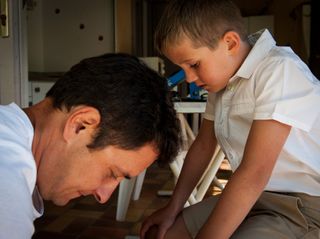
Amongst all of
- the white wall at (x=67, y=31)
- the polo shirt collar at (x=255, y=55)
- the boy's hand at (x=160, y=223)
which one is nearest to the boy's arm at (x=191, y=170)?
the boy's hand at (x=160, y=223)

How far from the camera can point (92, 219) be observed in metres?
2.17

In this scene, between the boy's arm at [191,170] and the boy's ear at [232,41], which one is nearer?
the boy's ear at [232,41]

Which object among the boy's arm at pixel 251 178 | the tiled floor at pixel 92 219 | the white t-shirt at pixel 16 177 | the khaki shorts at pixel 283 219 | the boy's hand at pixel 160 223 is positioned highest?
the white t-shirt at pixel 16 177

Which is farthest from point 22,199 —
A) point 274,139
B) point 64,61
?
point 64,61

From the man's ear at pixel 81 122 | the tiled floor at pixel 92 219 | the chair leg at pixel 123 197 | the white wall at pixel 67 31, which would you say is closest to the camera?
the man's ear at pixel 81 122

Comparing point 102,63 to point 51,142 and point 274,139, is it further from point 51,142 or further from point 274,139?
point 274,139

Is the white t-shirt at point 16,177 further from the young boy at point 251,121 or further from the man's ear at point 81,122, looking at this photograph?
the young boy at point 251,121

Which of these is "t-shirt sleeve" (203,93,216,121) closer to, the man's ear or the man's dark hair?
the man's dark hair

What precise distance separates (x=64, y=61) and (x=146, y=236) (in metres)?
3.73

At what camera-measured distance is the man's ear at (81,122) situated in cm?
69

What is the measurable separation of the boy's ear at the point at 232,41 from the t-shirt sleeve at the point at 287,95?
11 cm

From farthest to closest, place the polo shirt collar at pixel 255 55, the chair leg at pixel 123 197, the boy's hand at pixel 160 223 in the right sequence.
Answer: the chair leg at pixel 123 197 → the boy's hand at pixel 160 223 → the polo shirt collar at pixel 255 55

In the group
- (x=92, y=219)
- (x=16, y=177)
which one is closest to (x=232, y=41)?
(x=16, y=177)

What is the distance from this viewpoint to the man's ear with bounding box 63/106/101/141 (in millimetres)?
690
